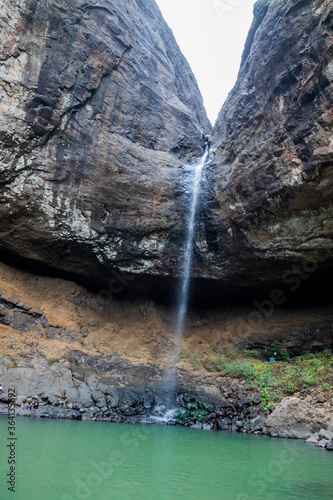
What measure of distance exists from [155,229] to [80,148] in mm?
4670

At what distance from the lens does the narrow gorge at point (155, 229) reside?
1105 centimetres

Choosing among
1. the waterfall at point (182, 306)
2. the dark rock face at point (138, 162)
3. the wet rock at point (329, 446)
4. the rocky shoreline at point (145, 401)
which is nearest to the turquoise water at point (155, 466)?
the wet rock at point (329, 446)

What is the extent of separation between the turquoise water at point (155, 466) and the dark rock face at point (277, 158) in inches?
278

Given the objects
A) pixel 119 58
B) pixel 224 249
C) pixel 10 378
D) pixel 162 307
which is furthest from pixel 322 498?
pixel 119 58

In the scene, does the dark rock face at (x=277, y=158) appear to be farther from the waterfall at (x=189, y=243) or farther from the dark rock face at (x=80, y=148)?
the dark rock face at (x=80, y=148)

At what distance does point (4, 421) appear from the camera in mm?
8539

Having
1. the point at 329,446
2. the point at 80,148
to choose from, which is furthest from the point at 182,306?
the point at 329,446

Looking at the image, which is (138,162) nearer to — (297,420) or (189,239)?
(189,239)

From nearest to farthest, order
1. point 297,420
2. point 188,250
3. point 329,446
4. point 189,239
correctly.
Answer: point 329,446 < point 297,420 < point 189,239 < point 188,250

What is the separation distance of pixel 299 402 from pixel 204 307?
895cm

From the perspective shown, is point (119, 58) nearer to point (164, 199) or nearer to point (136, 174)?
point (136, 174)

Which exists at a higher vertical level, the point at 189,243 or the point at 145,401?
the point at 189,243

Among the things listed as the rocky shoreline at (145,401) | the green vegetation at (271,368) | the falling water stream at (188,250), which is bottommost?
the rocky shoreline at (145,401)

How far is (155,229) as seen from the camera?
15.3m
